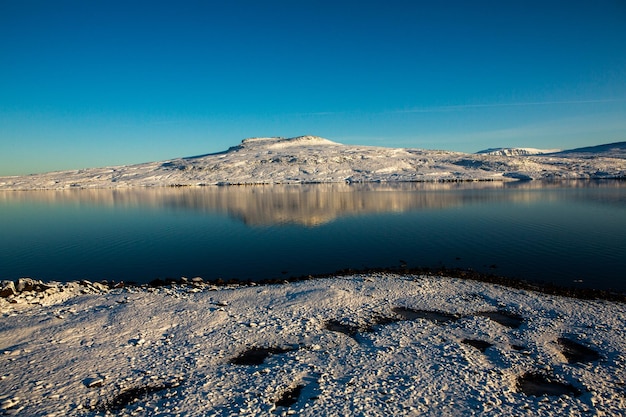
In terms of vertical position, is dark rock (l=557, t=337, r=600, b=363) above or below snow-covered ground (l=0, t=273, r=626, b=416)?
below

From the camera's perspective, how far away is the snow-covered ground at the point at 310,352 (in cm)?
1122

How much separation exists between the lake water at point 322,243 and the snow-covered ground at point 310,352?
765 cm

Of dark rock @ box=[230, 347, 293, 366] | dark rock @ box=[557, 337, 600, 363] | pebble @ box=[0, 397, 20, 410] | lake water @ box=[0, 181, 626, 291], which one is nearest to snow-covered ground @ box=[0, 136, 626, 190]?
lake water @ box=[0, 181, 626, 291]

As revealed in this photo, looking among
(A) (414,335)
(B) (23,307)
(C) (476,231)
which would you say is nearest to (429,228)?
(C) (476,231)

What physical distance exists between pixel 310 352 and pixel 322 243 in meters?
23.5

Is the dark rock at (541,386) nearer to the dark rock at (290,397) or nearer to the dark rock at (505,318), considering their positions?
the dark rock at (505,318)

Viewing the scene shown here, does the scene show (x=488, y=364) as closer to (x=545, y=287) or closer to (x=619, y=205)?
(x=545, y=287)

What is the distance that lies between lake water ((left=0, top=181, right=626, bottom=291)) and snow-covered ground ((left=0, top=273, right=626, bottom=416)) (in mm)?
7649

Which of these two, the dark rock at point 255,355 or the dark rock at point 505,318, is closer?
the dark rock at point 255,355

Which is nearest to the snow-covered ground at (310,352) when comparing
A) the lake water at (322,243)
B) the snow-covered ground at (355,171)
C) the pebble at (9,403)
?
the pebble at (9,403)

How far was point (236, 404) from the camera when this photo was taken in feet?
36.6

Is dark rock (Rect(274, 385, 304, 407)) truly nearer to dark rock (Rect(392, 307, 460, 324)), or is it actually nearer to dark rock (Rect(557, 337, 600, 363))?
dark rock (Rect(392, 307, 460, 324))

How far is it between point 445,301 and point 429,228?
2582cm

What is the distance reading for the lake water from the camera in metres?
28.5
